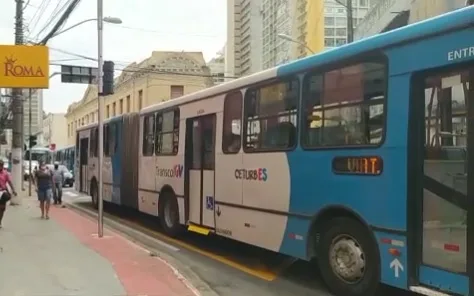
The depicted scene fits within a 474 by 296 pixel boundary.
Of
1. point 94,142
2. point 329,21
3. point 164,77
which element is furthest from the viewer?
point 329,21

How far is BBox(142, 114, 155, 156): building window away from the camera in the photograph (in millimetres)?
14352

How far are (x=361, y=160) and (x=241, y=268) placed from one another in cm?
343

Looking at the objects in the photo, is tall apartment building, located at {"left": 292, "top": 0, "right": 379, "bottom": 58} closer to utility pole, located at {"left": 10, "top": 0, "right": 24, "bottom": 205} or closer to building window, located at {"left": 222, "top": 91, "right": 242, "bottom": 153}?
utility pole, located at {"left": 10, "top": 0, "right": 24, "bottom": 205}

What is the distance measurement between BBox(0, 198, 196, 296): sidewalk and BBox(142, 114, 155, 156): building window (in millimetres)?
2282

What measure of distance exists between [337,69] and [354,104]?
551mm

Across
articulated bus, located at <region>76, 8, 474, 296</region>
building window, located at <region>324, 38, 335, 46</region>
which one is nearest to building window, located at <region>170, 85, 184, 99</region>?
building window, located at <region>324, 38, 335, 46</region>

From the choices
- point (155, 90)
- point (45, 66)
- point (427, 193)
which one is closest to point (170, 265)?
point (427, 193)

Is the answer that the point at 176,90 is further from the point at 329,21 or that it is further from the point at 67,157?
the point at 329,21

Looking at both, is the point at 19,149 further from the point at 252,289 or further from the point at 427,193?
the point at 427,193

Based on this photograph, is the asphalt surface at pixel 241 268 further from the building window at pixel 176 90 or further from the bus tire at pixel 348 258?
the building window at pixel 176 90

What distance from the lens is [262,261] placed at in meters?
10.2

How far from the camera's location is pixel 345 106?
23.9 ft

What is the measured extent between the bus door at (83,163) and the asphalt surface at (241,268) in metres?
9.03

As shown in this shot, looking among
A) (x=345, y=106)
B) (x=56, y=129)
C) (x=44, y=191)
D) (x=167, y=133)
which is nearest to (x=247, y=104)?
(x=345, y=106)
